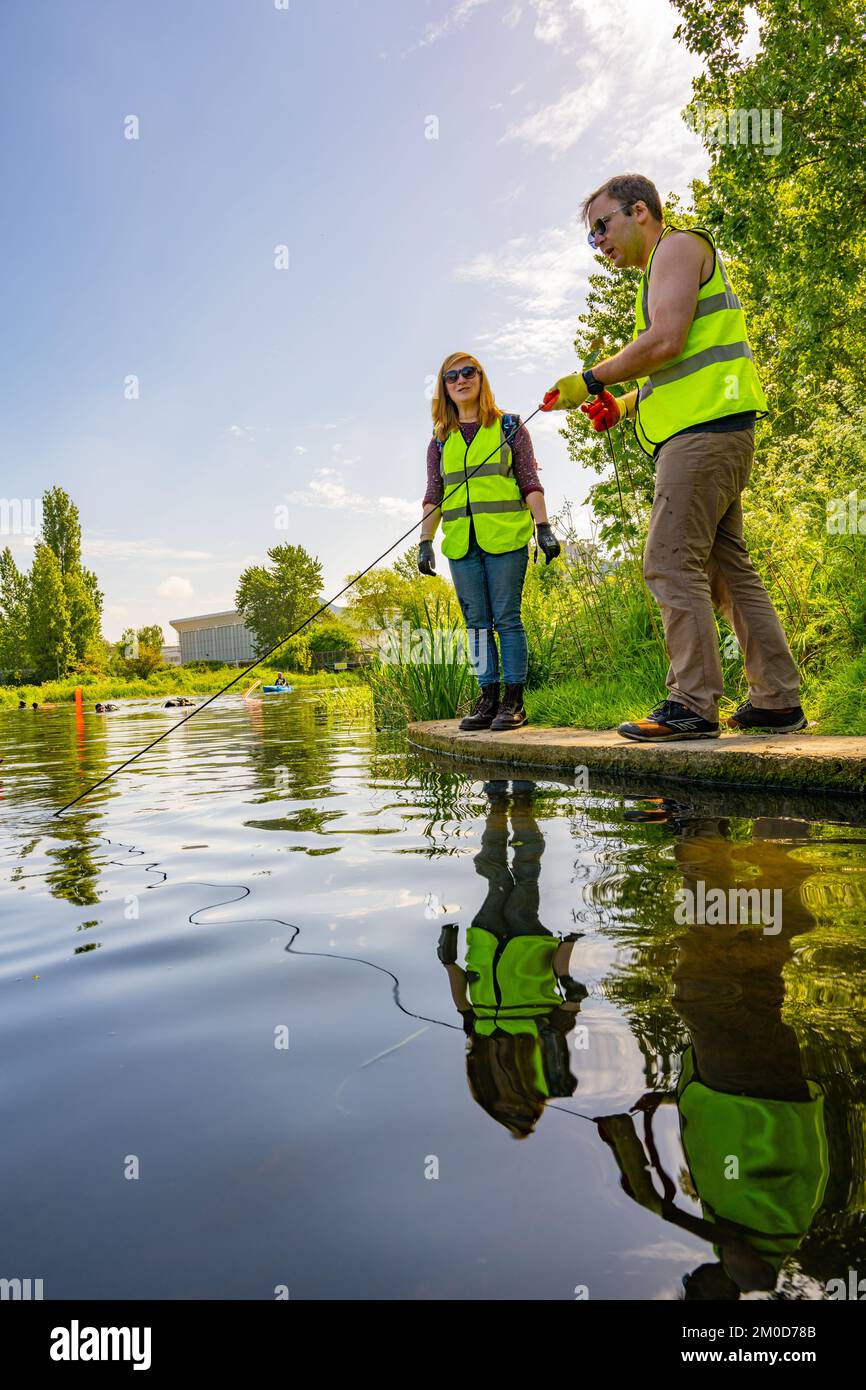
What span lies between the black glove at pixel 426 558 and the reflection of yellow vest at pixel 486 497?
0.28m

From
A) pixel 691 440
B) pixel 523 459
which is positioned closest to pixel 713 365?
pixel 691 440

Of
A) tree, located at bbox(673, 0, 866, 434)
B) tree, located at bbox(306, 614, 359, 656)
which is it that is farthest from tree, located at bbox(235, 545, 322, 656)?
tree, located at bbox(673, 0, 866, 434)

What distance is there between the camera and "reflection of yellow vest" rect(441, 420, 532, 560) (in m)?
5.76

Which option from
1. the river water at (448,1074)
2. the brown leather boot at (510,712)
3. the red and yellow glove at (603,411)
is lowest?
the river water at (448,1074)

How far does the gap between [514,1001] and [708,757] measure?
94.4 inches

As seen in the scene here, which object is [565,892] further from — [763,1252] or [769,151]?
[769,151]

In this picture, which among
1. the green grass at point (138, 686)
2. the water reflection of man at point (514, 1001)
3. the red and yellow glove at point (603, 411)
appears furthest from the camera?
the green grass at point (138, 686)

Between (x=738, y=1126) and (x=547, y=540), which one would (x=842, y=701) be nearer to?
(x=547, y=540)

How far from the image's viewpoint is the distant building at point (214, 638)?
10112 centimetres

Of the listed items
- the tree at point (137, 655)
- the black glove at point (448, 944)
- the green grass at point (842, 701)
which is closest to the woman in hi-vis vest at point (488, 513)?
the green grass at point (842, 701)

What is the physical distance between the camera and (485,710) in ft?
19.7

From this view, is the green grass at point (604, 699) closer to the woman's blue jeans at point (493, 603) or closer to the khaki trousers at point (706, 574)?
the woman's blue jeans at point (493, 603)

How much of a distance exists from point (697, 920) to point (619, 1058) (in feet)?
2.36

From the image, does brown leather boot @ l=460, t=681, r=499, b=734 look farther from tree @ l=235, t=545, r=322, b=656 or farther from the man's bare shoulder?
tree @ l=235, t=545, r=322, b=656
